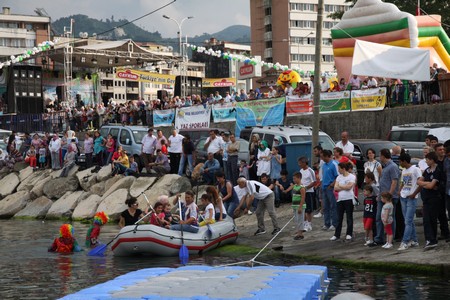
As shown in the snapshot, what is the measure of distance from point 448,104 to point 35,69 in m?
46.2

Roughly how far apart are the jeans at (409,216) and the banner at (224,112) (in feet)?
64.5

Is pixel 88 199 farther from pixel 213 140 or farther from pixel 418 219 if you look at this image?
pixel 418 219

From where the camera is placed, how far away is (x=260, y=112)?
35562mm

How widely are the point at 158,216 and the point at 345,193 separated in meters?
5.40

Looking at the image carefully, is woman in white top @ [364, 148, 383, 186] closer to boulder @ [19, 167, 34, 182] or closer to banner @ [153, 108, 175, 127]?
banner @ [153, 108, 175, 127]

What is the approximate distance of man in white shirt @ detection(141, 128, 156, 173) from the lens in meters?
33.2

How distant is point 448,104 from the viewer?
3005cm

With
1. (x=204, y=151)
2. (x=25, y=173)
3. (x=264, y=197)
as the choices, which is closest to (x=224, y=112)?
(x=204, y=151)

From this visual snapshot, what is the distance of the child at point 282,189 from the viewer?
2516cm

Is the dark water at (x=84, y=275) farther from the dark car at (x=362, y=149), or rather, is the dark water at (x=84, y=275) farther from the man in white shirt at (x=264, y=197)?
the dark car at (x=362, y=149)

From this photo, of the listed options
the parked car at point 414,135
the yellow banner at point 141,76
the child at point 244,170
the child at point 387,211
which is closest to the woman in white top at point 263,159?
the child at point 244,170

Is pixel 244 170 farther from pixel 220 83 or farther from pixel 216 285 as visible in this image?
pixel 220 83

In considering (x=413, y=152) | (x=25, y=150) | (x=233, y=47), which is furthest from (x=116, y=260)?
(x=233, y=47)

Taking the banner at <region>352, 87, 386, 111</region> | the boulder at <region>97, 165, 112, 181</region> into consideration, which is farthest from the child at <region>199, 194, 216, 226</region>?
the boulder at <region>97, 165, 112, 181</region>
